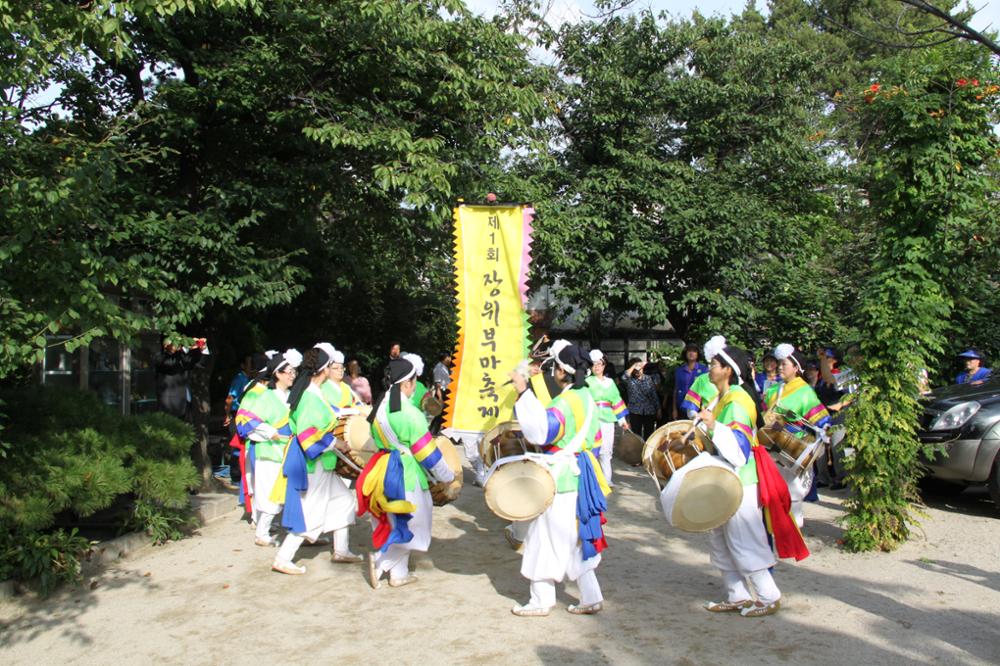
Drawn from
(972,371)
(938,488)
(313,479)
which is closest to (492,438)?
(313,479)

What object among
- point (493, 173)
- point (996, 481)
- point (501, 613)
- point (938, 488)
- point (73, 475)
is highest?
point (493, 173)

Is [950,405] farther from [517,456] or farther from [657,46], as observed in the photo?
[657,46]

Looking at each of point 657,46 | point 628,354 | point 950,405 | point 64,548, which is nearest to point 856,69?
point 628,354

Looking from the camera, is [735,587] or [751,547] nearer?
[751,547]

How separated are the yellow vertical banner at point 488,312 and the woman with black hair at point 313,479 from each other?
1128 mm

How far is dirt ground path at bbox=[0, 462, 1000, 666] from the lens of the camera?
4.98 m

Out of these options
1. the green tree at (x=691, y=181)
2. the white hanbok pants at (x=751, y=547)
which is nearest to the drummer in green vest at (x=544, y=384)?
the white hanbok pants at (x=751, y=547)

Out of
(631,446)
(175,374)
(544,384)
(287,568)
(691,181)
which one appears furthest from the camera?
(691,181)

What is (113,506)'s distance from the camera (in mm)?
8070

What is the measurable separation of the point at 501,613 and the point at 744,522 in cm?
174

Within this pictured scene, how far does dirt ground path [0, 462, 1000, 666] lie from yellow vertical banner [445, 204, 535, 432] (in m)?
1.38

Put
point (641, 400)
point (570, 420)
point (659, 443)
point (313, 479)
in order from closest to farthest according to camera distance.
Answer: point (570, 420) → point (659, 443) → point (313, 479) → point (641, 400)

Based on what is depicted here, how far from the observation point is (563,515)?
18.6 ft

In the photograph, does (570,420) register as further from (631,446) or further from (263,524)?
(263,524)
